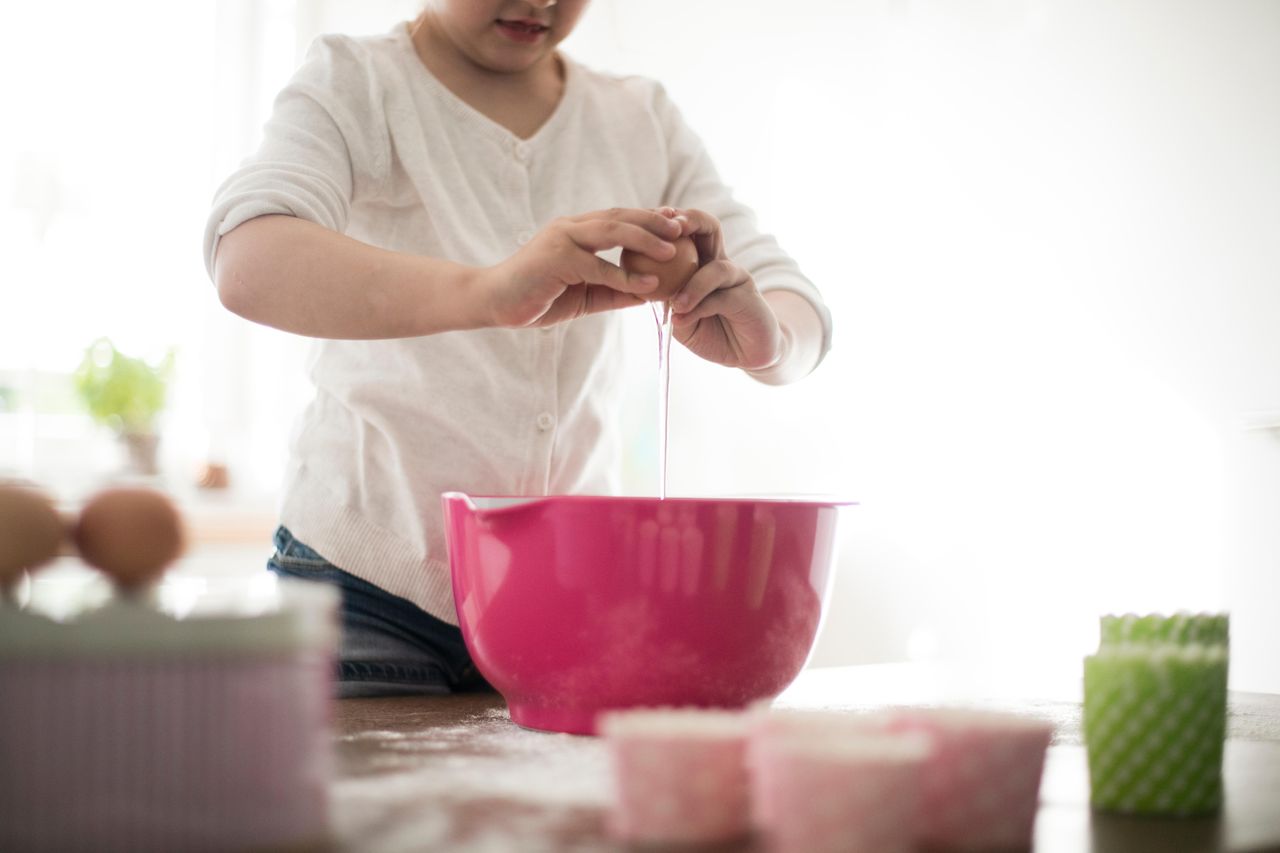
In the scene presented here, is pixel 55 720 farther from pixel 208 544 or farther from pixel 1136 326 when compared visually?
pixel 208 544

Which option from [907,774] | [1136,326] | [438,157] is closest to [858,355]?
[1136,326]

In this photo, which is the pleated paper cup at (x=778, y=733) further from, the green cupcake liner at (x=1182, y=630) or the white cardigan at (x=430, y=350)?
the white cardigan at (x=430, y=350)

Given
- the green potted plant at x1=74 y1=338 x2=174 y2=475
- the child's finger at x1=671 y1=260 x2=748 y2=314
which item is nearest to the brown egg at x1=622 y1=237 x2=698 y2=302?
the child's finger at x1=671 y1=260 x2=748 y2=314

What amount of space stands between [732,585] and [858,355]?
1.88m

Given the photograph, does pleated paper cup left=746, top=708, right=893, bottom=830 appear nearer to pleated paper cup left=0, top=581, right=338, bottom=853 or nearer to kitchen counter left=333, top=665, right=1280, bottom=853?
kitchen counter left=333, top=665, right=1280, bottom=853

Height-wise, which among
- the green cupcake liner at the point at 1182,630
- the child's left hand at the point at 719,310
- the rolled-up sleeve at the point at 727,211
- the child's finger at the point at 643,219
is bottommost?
the green cupcake liner at the point at 1182,630

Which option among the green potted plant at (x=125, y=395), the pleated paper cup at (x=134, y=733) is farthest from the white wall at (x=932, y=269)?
the pleated paper cup at (x=134, y=733)

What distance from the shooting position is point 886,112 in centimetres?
241

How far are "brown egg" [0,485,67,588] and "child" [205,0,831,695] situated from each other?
404mm

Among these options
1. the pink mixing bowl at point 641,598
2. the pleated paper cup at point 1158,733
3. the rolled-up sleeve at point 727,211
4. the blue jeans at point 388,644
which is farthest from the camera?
the rolled-up sleeve at point 727,211

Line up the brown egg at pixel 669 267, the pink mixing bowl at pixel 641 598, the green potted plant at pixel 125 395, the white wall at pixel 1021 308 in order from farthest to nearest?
A: the green potted plant at pixel 125 395
the white wall at pixel 1021 308
the brown egg at pixel 669 267
the pink mixing bowl at pixel 641 598

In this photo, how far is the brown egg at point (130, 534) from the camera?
0.41 meters

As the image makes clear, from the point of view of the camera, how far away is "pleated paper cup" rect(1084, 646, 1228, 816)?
511mm

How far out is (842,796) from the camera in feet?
1.32
